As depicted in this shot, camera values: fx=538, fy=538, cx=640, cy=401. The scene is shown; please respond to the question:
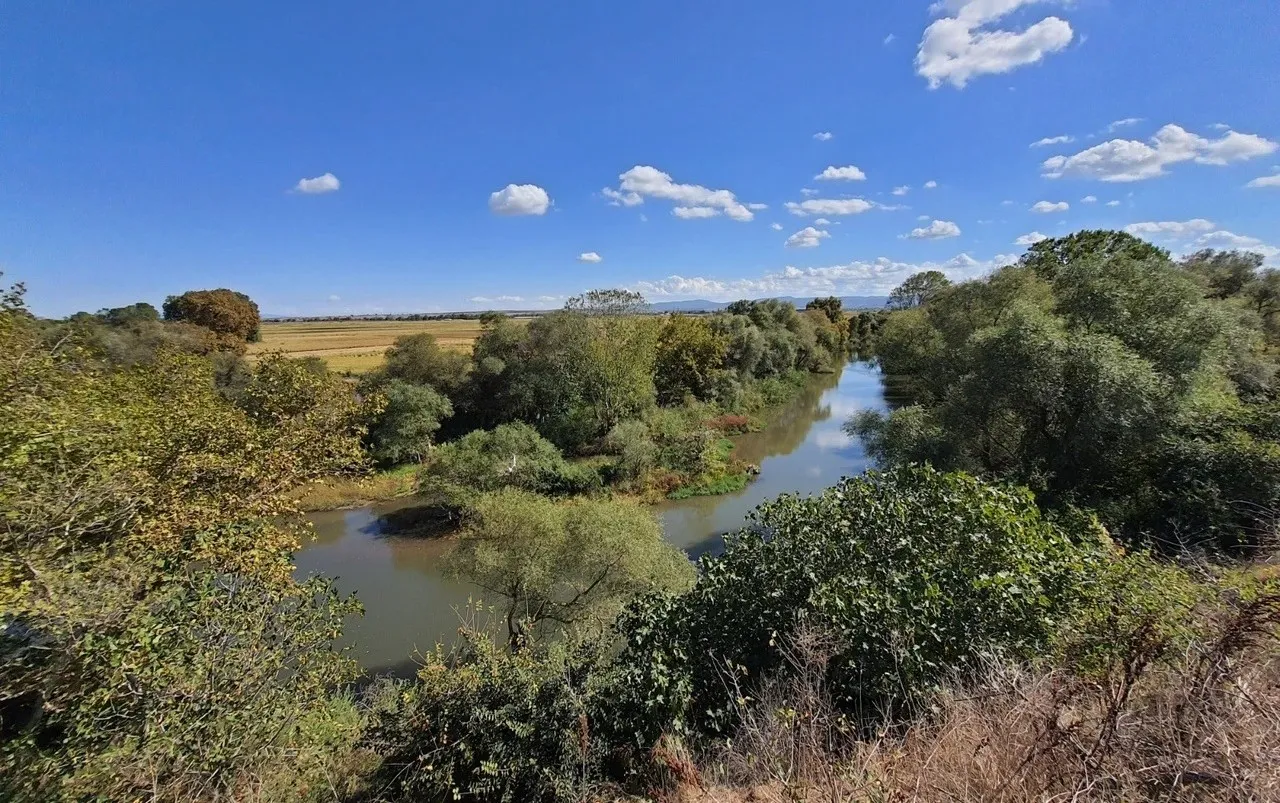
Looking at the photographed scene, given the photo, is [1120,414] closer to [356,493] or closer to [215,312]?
[356,493]

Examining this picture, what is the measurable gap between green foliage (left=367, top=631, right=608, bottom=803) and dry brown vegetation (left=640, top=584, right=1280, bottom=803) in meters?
1.25

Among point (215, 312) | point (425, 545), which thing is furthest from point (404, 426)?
point (215, 312)

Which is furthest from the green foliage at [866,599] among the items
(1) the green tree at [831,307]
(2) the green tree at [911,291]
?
(1) the green tree at [831,307]

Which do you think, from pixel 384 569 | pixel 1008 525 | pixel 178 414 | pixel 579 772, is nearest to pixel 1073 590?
pixel 1008 525

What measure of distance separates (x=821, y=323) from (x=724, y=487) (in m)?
41.5

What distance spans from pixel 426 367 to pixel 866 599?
2685 centimetres

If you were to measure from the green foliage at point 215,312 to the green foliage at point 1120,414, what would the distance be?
122 feet

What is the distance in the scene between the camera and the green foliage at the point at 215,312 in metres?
34.4

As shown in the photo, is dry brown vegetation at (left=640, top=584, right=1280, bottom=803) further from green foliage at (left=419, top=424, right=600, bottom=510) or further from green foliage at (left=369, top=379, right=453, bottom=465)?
green foliage at (left=369, top=379, right=453, bottom=465)

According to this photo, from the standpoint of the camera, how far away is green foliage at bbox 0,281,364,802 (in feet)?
14.4

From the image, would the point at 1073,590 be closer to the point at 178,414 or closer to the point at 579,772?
the point at 579,772

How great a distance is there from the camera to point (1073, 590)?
5426mm

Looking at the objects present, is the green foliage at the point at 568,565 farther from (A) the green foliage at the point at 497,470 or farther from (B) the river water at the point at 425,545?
(A) the green foliage at the point at 497,470

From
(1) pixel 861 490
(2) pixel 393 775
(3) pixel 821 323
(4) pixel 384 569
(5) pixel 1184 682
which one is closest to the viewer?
(5) pixel 1184 682
